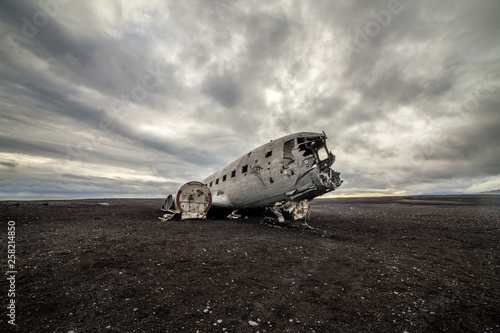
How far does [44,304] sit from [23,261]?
3322 millimetres

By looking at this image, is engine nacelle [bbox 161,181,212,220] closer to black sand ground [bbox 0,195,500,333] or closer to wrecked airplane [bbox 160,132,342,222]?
wrecked airplane [bbox 160,132,342,222]

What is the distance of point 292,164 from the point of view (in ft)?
39.4

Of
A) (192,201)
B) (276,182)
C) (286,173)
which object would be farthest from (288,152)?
(192,201)

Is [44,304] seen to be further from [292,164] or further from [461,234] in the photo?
[461,234]

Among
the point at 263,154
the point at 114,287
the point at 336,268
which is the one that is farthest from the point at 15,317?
the point at 263,154

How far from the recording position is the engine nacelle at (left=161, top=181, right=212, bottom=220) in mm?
14503

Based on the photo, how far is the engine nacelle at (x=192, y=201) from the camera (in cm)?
1450

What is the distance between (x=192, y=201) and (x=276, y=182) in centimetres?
682

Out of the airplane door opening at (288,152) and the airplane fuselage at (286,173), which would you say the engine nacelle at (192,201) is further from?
the airplane door opening at (288,152)

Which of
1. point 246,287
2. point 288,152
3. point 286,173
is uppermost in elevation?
point 288,152

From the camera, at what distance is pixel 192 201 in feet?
48.8

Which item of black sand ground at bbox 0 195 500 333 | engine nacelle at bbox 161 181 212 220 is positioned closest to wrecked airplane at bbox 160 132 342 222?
engine nacelle at bbox 161 181 212 220

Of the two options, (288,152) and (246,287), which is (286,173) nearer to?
(288,152)

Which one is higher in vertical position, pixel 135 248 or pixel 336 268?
pixel 135 248
